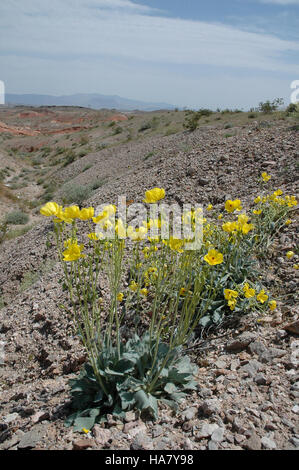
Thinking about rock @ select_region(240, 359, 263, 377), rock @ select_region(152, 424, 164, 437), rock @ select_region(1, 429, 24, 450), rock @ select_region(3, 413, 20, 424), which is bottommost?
rock @ select_region(3, 413, 20, 424)

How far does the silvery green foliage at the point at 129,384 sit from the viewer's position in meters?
2.11

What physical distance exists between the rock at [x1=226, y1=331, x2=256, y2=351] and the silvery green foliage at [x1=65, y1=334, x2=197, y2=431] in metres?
0.46

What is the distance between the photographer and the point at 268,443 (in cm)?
181

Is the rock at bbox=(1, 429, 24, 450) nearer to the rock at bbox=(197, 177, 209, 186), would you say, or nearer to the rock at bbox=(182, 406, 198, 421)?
the rock at bbox=(182, 406, 198, 421)

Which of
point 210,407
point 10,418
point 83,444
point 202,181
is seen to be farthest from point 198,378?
point 202,181

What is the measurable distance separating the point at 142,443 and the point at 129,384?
36 cm

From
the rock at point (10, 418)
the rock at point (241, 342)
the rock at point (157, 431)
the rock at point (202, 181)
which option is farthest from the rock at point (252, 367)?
the rock at point (202, 181)

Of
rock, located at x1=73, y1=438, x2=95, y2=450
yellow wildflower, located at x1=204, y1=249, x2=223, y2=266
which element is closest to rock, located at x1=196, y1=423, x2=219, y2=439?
rock, located at x1=73, y1=438, x2=95, y2=450

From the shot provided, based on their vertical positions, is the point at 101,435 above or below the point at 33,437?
above

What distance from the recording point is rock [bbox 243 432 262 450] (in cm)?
181

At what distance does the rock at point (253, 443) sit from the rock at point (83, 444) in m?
0.87

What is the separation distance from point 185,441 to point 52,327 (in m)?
2.27

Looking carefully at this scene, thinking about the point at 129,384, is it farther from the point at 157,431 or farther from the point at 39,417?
the point at 39,417

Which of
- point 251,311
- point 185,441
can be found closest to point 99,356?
point 185,441
